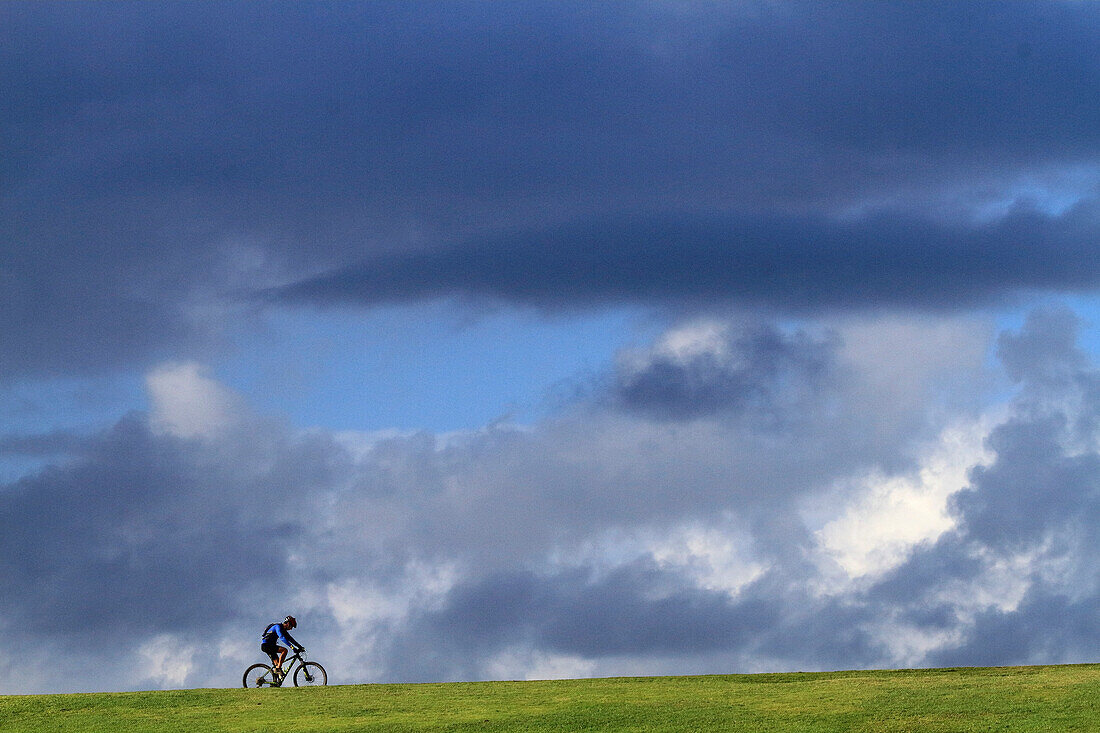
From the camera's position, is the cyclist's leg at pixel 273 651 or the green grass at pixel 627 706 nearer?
the green grass at pixel 627 706

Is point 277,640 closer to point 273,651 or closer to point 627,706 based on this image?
point 273,651

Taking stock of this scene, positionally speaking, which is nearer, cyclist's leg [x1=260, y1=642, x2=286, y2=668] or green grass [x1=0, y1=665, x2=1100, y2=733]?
green grass [x1=0, y1=665, x2=1100, y2=733]

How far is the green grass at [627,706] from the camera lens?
36531 millimetres

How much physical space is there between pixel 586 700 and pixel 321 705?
28.3 ft

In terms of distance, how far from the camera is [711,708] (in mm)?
38688

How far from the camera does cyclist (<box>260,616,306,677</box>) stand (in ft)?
141

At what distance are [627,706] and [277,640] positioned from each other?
42.2ft

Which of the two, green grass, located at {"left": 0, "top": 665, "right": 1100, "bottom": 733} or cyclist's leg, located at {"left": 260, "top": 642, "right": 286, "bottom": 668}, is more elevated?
cyclist's leg, located at {"left": 260, "top": 642, "right": 286, "bottom": 668}

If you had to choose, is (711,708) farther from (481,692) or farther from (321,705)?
(321,705)

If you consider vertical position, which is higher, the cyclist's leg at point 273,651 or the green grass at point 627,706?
the cyclist's leg at point 273,651

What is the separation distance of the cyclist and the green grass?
4.29ft

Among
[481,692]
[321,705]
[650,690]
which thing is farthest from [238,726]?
[650,690]

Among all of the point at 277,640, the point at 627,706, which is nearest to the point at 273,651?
the point at 277,640

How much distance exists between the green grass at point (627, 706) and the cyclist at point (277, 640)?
4.29 feet
